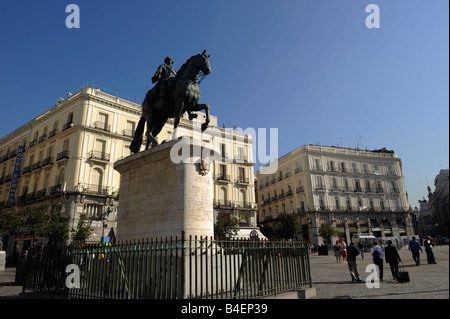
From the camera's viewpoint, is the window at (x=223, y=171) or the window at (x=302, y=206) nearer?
the window at (x=223, y=171)

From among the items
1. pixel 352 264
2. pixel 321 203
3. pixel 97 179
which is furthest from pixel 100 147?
pixel 321 203

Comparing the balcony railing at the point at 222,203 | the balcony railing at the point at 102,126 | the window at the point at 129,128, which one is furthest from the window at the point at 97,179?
the balcony railing at the point at 222,203

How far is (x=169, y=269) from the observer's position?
16.4 feet

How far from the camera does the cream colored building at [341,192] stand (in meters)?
45.5

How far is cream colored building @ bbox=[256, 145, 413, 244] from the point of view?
45531mm

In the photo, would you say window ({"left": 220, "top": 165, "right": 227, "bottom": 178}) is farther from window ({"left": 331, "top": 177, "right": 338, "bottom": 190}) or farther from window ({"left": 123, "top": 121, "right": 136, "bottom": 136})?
window ({"left": 331, "top": 177, "right": 338, "bottom": 190})

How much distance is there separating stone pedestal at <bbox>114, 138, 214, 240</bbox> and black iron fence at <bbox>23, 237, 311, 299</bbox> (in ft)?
1.32

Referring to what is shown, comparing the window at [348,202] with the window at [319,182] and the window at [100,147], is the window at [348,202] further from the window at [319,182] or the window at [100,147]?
the window at [100,147]

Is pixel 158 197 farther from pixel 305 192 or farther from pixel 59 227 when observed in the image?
pixel 305 192

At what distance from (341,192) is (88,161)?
36526 mm

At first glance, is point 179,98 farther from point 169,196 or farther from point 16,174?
point 16,174

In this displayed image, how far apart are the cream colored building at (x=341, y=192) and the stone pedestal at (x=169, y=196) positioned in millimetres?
39408

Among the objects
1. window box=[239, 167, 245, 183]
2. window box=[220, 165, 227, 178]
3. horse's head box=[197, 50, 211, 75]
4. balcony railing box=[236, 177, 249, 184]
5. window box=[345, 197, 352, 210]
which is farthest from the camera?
window box=[345, 197, 352, 210]

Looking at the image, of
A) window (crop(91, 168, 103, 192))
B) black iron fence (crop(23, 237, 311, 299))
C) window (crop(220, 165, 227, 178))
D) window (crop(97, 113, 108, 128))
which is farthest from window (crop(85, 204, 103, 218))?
black iron fence (crop(23, 237, 311, 299))
